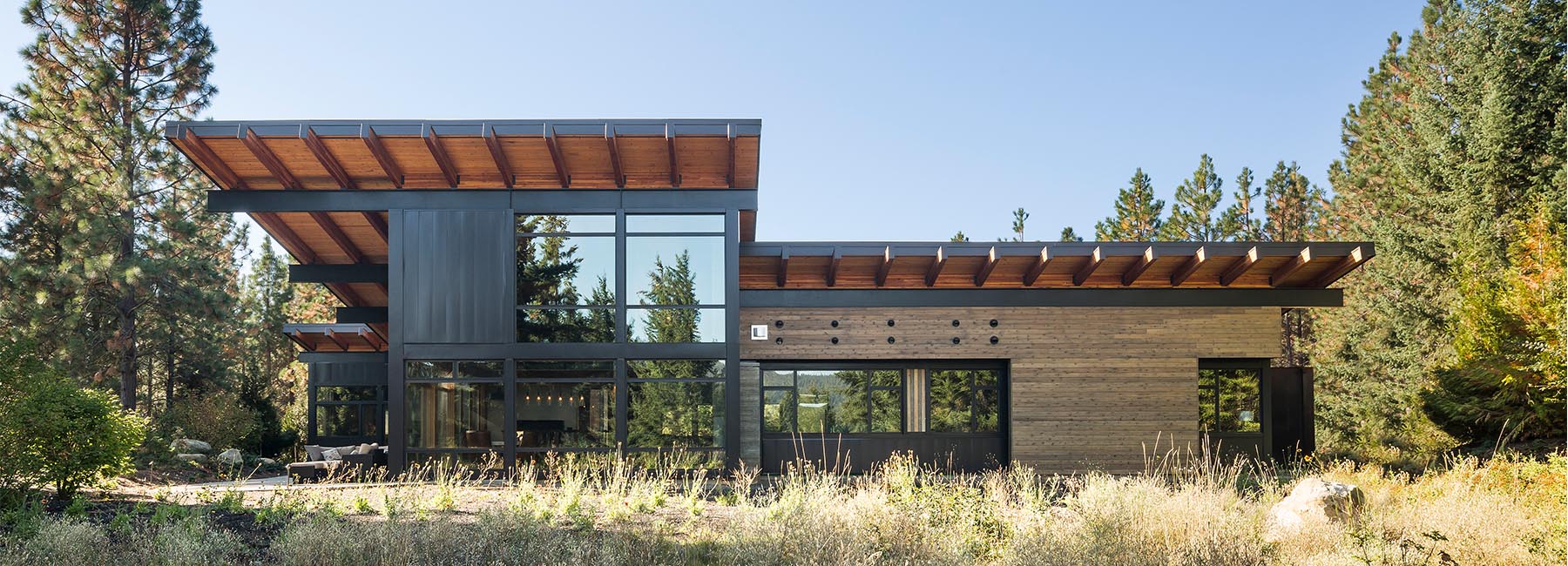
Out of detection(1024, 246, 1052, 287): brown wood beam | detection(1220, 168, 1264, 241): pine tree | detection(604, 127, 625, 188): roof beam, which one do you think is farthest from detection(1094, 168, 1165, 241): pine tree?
detection(604, 127, 625, 188): roof beam

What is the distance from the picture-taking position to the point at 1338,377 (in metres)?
26.2

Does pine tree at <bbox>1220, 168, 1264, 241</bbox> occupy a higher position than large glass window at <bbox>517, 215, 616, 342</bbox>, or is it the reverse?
pine tree at <bbox>1220, 168, 1264, 241</bbox>

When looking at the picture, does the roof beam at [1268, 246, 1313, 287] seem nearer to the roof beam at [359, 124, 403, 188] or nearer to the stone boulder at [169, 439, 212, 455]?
the roof beam at [359, 124, 403, 188]

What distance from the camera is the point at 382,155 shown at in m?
13.1

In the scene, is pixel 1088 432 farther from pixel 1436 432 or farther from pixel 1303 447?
pixel 1436 432

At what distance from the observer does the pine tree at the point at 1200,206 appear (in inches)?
1242

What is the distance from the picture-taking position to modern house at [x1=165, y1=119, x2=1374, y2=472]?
13.5 meters

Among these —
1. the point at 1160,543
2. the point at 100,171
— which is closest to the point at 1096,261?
the point at 1160,543

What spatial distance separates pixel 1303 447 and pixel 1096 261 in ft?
18.1

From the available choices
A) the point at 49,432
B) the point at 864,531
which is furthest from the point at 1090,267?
the point at 49,432

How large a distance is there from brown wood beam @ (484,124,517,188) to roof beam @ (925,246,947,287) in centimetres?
642

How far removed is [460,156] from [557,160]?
138cm

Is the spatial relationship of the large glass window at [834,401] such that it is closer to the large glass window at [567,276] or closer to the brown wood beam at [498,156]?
the large glass window at [567,276]

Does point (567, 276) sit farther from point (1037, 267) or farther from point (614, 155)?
point (1037, 267)
